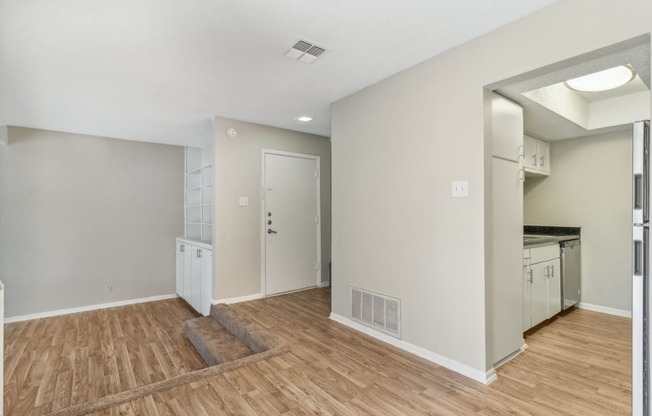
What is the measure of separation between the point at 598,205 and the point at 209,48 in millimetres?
4366

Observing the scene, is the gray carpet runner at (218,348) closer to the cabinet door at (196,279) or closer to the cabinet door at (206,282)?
the cabinet door at (206,282)

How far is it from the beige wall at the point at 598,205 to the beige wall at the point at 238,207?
362cm

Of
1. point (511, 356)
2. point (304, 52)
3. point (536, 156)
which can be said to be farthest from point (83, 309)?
point (536, 156)

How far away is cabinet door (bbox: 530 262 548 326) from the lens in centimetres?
298

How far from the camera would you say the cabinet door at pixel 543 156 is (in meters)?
3.86

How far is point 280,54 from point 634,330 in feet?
Answer: 8.17

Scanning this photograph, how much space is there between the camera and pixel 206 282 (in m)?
4.05

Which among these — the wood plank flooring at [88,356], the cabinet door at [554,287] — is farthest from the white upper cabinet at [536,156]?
the wood plank flooring at [88,356]

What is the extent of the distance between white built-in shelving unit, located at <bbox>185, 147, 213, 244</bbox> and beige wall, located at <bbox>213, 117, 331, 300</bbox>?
115 centimetres

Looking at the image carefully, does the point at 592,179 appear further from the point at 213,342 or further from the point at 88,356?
the point at 88,356

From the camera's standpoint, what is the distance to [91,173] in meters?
4.57

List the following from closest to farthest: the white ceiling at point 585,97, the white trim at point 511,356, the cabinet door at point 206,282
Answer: the white ceiling at point 585,97, the white trim at point 511,356, the cabinet door at point 206,282

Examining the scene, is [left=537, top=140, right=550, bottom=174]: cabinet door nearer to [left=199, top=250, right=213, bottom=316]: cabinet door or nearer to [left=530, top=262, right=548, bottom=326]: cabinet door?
[left=530, top=262, right=548, bottom=326]: cabinet door

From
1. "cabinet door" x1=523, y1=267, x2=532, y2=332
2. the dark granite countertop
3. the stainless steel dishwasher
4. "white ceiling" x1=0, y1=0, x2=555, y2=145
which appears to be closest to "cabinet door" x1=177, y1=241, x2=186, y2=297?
"white ceiling" x1=0, y1=0, x2=555, y2=145
